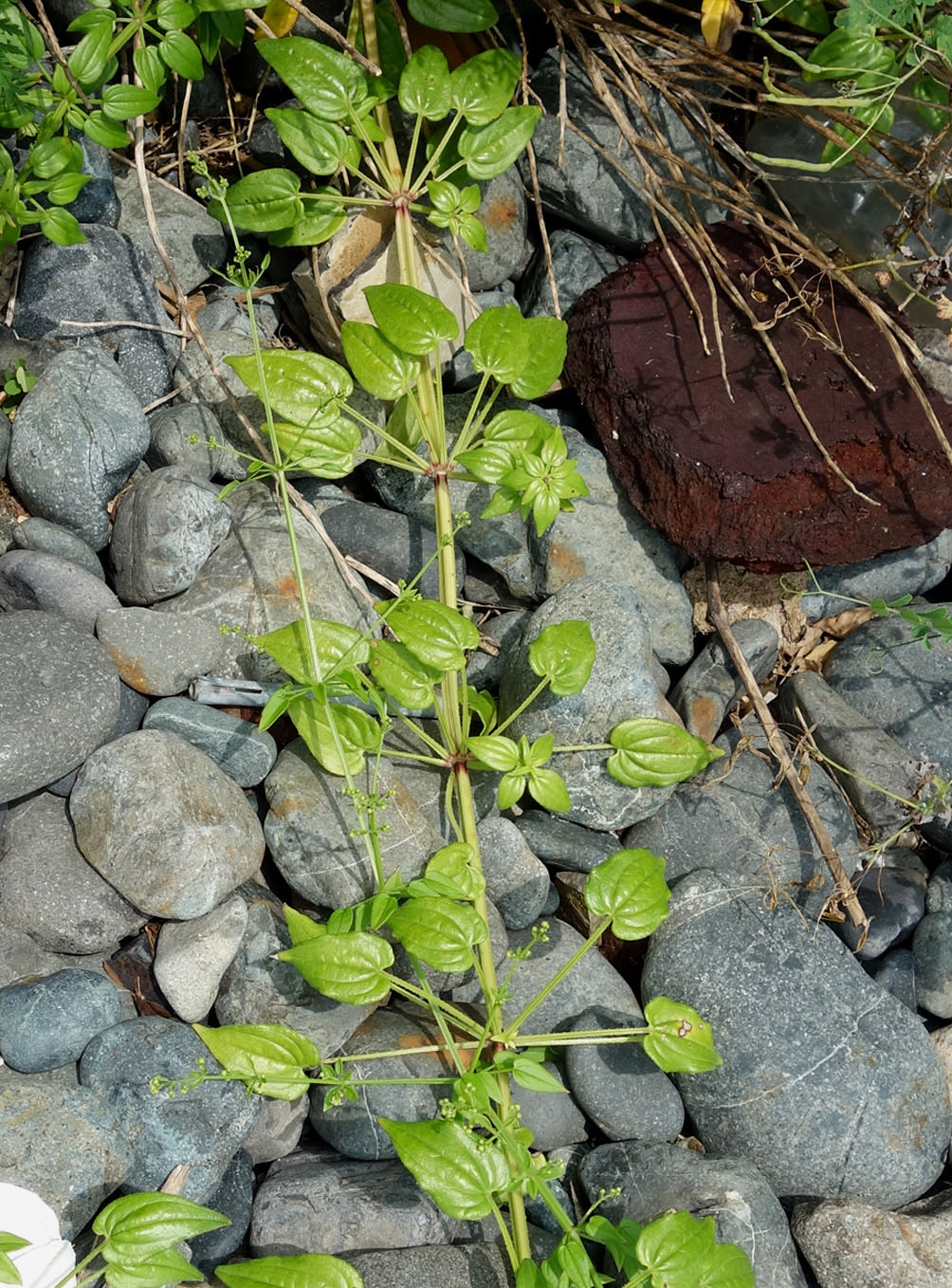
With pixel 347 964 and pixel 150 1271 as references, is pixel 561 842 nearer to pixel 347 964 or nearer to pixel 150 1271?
pixel 347 964

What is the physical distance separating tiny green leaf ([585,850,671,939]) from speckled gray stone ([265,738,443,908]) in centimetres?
42

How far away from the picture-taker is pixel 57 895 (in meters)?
2.54

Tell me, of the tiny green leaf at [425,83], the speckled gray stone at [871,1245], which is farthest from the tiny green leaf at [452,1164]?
the tiny green leaf at [425,83]

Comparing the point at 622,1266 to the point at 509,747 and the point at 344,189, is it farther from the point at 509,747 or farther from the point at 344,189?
the point at 344,189

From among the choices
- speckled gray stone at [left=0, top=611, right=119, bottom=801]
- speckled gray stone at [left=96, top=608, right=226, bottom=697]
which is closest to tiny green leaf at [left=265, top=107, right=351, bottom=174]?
speckled gray stone at [left=96, top=608, right=226, bottom=697]

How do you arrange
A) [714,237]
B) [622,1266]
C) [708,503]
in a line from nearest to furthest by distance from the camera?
[622,1266], [708,503], [714,237]

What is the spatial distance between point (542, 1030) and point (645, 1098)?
0.90 ft

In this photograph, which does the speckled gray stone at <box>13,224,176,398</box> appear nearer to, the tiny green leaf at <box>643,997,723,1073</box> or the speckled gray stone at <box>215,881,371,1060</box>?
the speckled gray stone at <box>215,881,371,1060</box>

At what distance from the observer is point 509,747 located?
2.54 metres

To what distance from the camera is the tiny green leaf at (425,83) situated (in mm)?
2754

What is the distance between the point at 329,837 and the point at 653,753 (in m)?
0.77

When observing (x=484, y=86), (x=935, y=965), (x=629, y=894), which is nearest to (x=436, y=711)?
(x=629, y=894)

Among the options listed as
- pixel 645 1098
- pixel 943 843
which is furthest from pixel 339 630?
pixel 943 843

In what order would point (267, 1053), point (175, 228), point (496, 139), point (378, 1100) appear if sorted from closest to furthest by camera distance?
point (267, 1053), point (378, 1100), point (496, 139), point (175, 228)
